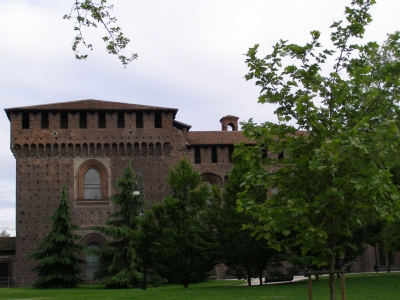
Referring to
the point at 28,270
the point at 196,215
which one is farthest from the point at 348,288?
the point at 28,270

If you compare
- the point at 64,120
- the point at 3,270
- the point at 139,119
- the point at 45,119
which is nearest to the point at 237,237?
the point at 139,119

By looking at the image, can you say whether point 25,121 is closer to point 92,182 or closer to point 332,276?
point 92,182

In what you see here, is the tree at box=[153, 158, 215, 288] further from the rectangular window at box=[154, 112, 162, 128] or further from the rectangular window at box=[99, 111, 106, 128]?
the rectangular window at box=[99, 111, 106, 128]

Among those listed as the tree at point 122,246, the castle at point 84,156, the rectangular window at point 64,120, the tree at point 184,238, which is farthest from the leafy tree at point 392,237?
the rectangular window at point 64,120

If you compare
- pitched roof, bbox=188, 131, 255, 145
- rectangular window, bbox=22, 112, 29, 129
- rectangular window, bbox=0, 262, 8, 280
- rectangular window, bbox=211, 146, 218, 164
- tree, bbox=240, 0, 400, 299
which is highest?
rectangular window, bbox=22, 112, 29, 129

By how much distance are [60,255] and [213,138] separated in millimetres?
13073

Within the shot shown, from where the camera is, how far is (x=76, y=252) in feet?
113

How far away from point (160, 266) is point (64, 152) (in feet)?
46.0

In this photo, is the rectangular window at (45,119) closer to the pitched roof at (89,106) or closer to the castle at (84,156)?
the castle at (84,156)

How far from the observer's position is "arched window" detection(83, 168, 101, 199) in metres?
37.1

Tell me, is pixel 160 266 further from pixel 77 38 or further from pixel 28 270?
pixel 77 38

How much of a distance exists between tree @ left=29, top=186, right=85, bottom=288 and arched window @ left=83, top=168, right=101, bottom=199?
3530 mm

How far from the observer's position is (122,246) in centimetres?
3241

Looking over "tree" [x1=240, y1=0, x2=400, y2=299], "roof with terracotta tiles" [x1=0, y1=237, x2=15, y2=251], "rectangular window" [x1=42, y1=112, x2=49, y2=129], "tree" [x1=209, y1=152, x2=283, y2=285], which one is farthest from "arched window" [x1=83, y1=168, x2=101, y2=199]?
"tree" [x1=240, y1=0, x2=400, y2=299]
